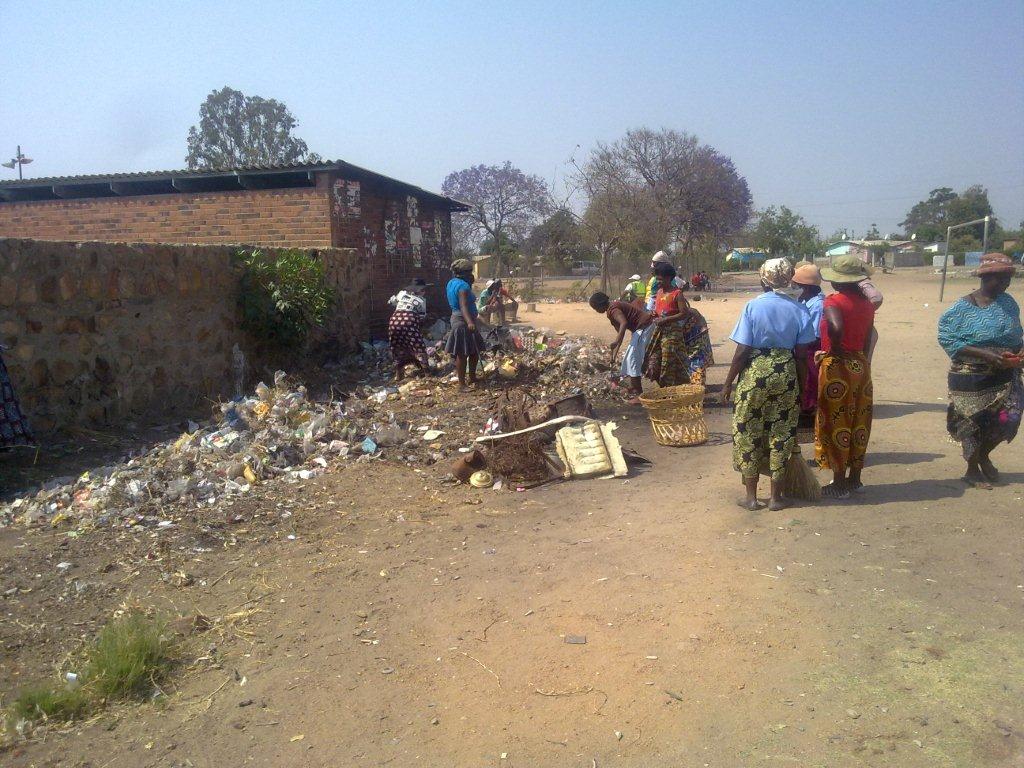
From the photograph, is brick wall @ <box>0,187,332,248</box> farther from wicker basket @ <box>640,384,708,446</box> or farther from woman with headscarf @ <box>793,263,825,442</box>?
woman with headscarf @ <box>793,263,825,442</box>

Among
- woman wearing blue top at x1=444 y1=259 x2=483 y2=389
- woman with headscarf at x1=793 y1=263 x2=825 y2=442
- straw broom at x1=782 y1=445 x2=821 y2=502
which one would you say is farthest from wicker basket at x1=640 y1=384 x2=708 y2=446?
woman wearing blue top at x1=444 y1=259 x2=483 y2=389

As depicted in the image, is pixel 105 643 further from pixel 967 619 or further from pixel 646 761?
pixel 967 619

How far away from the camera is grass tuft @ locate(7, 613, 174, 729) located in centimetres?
329

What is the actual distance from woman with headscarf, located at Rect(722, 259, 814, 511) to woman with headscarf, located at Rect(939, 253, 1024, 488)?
1089 millimetres

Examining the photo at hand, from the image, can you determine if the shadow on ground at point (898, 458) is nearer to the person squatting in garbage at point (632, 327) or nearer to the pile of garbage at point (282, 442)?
the person squatting in garbage at point (632, 327)

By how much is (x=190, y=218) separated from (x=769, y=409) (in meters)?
11.1

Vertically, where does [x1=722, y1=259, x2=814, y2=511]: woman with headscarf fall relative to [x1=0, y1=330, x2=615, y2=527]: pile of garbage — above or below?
above

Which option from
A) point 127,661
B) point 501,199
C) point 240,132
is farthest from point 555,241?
point 127,661

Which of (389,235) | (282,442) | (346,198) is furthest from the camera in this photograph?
(389,235)

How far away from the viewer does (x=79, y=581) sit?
461 cm

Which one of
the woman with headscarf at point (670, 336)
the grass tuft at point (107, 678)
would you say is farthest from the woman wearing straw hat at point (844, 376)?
the grass tuft at point (107, 678)

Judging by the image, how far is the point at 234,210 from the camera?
1299cm

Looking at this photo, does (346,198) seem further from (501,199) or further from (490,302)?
(501,199)

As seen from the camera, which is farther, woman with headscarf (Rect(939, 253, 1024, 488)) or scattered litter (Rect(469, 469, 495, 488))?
scattered litter (Rect(469, 469, 495, 488))
